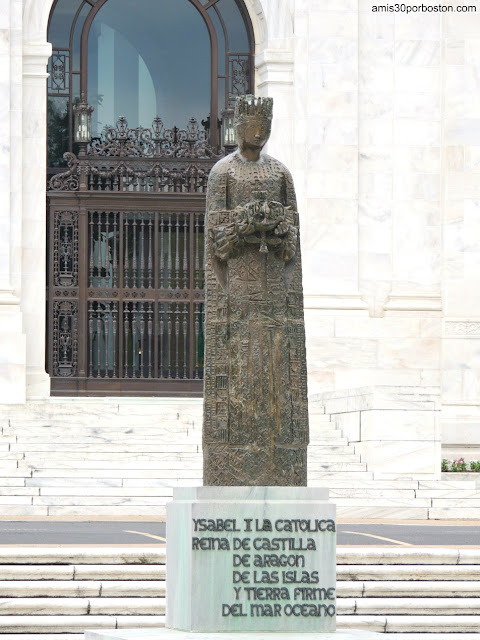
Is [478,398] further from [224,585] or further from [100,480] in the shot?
[224,585]

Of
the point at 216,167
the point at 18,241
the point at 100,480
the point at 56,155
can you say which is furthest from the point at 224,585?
the point at 56,155

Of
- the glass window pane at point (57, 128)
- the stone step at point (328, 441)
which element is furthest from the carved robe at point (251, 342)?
the glass window pane at point (57, 128)

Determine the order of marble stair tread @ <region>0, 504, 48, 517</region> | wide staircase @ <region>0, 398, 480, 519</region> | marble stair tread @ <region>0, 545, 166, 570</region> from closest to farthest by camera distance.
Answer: marble stair tread @ <region>0, 545, 166, 570</region> < marble stair tread @ <region>0, 504, 48, 517</region> < wide staircase @ <region>0, 398, 480, 519</region>

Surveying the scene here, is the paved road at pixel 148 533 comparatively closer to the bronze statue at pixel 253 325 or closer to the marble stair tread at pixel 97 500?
the marble stair tread at pixel 97 500

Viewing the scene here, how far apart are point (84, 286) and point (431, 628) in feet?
51.1

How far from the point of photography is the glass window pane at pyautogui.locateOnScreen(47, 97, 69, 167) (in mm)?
27922

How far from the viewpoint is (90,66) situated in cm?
2819

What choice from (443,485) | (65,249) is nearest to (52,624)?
(443,485)

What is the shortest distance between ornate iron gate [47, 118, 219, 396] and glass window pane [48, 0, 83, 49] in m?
1.79

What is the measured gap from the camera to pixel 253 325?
35.5ft

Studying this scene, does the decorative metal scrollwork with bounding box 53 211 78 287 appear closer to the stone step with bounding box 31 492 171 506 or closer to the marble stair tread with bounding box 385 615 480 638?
the stone step with bounding box 31 492 171 506

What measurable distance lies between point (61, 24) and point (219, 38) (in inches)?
114

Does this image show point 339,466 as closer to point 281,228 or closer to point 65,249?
point 65,249

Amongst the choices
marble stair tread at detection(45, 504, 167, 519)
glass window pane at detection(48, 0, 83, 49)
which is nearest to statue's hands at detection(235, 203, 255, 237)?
marble stair tread at detection(45, 504, 167, 519)
